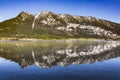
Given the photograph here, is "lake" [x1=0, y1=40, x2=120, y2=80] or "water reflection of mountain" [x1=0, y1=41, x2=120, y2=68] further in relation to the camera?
"water reflection of mountain" [x1=0, y1=41, x2=120, y2=68]

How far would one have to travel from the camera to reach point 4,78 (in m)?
28.6

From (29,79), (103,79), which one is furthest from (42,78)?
(103,79)

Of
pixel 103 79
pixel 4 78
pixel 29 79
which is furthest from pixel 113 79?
pixel 4 78

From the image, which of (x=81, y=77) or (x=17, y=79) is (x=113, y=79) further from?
(x=17, y=79)

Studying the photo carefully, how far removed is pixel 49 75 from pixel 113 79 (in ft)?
24.1

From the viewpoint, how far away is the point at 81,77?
2892cm

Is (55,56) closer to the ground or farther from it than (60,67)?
closer to the ground

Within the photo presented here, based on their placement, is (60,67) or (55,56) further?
(55,56)

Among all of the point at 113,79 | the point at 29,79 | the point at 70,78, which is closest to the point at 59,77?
the point at 70,78

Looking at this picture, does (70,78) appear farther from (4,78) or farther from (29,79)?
(4,78)

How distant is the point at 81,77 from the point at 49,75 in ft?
12.5

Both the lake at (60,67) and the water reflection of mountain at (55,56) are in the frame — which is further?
the water reflection of mountain at (55,56)

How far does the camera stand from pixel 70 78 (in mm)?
28078

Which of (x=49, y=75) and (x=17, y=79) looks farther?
(x=49, y=75)
